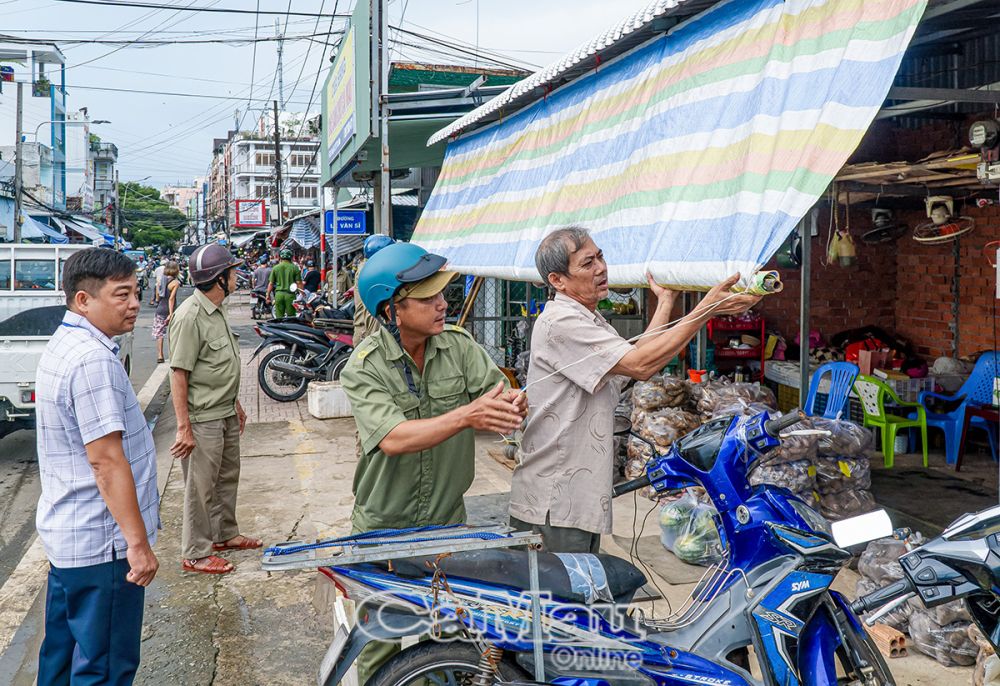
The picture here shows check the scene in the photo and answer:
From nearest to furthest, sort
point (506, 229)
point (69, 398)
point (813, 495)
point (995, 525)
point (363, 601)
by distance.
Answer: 1. point (995, 525)
2. point (363, 601)
3. point (69, 398)
4. point (813, 495)
5. point (506, 229)

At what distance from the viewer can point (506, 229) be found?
18.6 feet

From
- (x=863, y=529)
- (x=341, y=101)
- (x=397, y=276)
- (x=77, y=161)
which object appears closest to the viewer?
(x=863, y=529)

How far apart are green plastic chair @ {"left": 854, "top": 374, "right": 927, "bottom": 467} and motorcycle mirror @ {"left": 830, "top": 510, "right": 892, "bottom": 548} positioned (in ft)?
17.7

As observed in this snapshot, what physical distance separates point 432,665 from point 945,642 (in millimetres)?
2545

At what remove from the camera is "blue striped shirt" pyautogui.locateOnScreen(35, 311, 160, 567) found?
271cm

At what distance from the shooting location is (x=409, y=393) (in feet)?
9.16

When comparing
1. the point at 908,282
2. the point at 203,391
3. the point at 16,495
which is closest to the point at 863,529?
the point at 203,391

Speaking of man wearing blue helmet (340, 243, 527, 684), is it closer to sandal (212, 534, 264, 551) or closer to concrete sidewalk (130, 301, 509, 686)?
concrete sidewalk (130, 301, 509, 686)

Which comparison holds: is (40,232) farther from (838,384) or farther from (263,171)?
(263,171)

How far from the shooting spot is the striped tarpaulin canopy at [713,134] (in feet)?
8.85

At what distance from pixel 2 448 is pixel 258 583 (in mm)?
5381

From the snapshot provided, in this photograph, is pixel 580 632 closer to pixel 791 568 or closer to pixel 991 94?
pixel 791 568

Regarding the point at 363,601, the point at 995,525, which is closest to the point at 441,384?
the point at 363,601

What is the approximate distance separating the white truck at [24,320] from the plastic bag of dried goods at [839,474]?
5.64 meters
